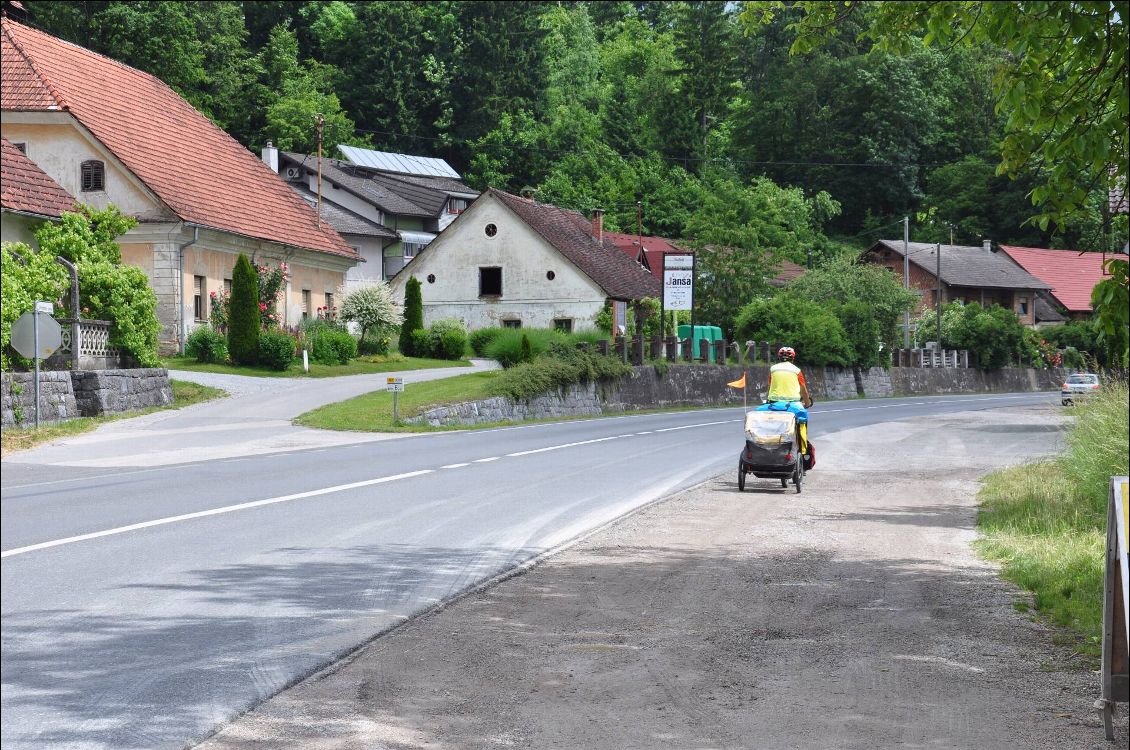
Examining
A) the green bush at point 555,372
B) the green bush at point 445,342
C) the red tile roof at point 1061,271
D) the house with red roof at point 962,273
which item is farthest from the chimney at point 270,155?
the red tile roof at point 1061,271

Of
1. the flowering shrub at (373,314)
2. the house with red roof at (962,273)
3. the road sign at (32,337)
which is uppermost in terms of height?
the house with red roof at (962,273)

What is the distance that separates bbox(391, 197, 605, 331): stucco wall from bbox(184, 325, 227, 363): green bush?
25.2 m

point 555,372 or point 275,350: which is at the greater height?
point 275,350

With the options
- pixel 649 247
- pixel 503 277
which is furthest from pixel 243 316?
pixel 649 247

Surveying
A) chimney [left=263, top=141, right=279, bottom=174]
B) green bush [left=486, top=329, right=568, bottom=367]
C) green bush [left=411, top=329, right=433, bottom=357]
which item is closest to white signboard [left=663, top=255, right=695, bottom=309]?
green bush [left=486, top=329, right=568, bottom=367]

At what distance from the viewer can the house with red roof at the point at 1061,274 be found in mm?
99062

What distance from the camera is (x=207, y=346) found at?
A: 3959 cm

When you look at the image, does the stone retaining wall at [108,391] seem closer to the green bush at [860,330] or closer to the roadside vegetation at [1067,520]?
the roadside vegetation at [1067,520]

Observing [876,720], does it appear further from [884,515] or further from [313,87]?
[313,87]

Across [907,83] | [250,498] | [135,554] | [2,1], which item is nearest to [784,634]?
[135,554]

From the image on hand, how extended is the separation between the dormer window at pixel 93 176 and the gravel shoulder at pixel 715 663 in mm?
32425

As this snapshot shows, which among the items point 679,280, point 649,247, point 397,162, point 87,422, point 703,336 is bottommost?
point 87,422

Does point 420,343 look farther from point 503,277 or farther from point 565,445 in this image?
point 565,445

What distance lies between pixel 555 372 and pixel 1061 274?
2978 inches
